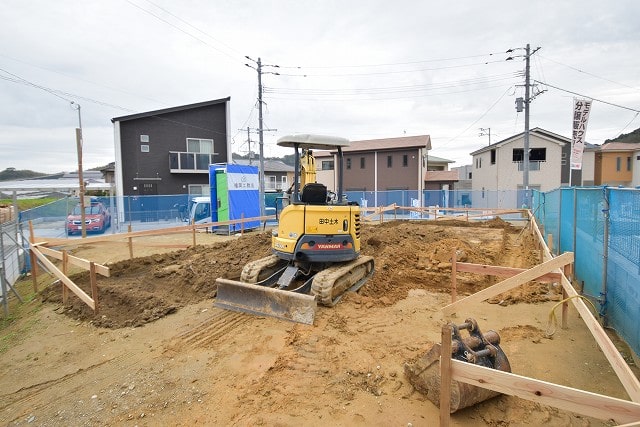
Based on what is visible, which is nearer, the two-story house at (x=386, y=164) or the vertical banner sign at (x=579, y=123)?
the vertical banner sign at (x=579, y=123)

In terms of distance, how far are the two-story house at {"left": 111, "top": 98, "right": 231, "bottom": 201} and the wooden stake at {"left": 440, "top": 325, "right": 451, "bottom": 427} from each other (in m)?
25.0

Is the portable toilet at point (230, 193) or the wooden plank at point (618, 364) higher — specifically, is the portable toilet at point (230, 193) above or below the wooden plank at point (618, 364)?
above

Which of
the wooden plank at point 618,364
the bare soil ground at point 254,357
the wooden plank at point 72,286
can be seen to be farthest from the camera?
the wooden plank at point 72,286

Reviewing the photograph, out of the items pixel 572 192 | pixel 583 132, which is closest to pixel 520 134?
pixel 583 132

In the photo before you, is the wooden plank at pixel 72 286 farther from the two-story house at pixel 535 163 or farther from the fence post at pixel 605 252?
the two-story house at pixel 535 163

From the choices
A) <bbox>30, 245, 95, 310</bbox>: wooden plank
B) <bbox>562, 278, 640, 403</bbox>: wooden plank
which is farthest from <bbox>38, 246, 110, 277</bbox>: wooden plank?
<bbox>562, 278, 640, 403</bbox>: wooden plank

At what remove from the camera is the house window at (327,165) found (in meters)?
37.4

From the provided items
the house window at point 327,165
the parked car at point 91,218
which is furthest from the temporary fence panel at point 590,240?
the house window at point 327,165

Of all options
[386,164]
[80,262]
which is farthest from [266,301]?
[386,164]

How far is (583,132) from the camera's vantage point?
14.5 m

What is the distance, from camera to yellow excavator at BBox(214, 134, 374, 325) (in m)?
5.96

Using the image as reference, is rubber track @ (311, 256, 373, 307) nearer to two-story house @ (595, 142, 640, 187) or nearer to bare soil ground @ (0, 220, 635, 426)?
bare soil ground @ (0, 220, 635, 426)

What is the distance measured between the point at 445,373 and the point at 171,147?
2569 cm

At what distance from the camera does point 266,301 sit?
5945 mm
